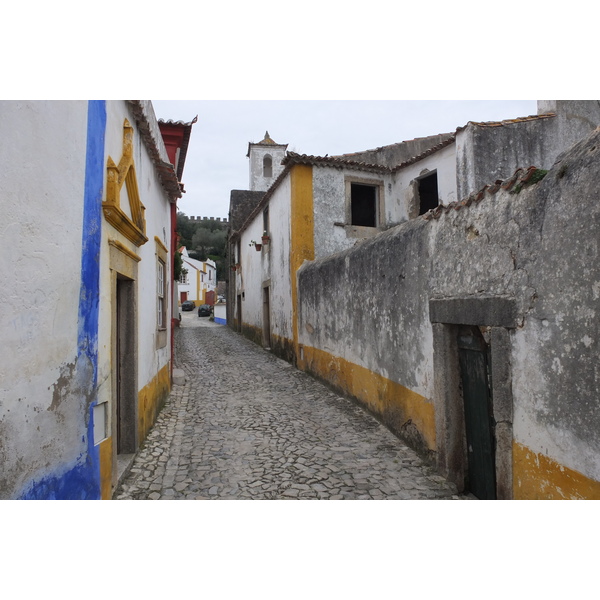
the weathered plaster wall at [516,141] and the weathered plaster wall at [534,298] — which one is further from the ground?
the weathered plaster wall at [516,141]

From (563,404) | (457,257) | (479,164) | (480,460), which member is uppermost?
(479,164)

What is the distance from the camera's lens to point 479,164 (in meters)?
9.80

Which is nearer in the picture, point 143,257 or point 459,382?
point 459,382

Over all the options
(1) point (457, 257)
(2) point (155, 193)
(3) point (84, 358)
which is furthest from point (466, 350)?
(2) point (155, 193)

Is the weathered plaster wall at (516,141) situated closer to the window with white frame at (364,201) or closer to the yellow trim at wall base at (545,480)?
the window with white frame at (364,201)

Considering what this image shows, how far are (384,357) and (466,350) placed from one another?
6.27 feet

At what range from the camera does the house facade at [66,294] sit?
7.70 ft

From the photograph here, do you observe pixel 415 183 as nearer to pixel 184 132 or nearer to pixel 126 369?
pixel 184 132

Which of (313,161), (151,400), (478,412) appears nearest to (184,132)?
(313,161)

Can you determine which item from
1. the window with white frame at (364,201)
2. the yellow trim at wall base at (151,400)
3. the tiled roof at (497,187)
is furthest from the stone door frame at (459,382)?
the window with white frame at (364,201)

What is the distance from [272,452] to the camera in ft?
17.1

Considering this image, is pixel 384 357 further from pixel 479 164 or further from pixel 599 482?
pixel 479 164

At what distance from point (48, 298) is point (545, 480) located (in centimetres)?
364

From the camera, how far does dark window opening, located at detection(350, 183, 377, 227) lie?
502 inches
